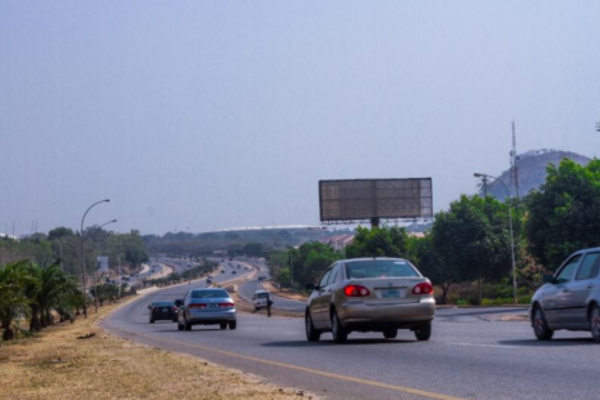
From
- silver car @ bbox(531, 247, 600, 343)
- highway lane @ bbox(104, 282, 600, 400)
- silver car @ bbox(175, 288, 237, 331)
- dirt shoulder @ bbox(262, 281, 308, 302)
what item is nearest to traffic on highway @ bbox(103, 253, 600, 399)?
highway lane @ bbox(104, 282, 600, 400)

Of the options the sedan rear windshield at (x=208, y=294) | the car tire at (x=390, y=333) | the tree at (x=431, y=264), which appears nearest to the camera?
the car tire at (x=390, y=333)

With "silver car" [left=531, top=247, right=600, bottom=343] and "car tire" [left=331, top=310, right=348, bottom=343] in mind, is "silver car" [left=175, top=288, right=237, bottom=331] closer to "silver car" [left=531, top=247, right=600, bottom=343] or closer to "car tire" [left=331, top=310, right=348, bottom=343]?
"car tire" [left=331, top=310, right=348, bottom=343]

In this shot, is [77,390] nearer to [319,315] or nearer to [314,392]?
[314,392]

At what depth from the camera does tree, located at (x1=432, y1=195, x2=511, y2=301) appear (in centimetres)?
7881

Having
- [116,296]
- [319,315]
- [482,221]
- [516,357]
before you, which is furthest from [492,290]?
[516,357]

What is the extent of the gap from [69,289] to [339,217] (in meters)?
38.8

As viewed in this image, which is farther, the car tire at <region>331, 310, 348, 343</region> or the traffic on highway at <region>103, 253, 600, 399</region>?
the car tire at <region>331, 310, 348, 343</region>

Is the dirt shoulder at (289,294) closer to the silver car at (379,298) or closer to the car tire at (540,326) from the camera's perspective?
the silver car at (379,298)

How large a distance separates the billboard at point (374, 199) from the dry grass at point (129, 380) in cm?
7176

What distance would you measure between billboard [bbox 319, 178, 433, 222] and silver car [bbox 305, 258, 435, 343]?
2808 inches

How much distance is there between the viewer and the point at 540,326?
19.3m

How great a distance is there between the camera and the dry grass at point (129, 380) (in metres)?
12.0

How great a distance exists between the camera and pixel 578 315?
17672 mm

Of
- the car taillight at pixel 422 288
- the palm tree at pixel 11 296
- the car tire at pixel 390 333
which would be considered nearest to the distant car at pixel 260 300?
the palm tree at pixel 11 296
